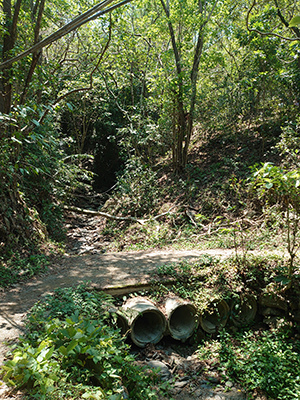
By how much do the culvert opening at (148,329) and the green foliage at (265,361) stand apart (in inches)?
36.2

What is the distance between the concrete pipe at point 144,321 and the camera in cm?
410

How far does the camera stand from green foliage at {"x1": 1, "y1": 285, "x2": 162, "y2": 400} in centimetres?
233

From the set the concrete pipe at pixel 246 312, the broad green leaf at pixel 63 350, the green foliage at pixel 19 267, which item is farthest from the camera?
the green foliage at pixel 19 267

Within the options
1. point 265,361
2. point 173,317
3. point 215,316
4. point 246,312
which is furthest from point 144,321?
point 265,361

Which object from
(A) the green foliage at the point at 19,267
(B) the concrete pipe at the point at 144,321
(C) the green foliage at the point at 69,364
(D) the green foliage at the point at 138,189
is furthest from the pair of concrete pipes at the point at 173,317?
(D) the green foliage at the point at 138,189

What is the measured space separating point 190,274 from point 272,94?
7.13 metres

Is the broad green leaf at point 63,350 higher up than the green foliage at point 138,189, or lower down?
lower down

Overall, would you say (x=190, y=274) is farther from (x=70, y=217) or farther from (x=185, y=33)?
(x=185, y=33)

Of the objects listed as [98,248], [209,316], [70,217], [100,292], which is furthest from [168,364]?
[70,217]

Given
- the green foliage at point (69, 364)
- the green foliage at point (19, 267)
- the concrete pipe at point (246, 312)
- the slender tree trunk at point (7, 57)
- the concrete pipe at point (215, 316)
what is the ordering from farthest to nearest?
the slender tree trunk at point (7, 57) < the green foliage at point (19, 267) < the concrete pipe at point (246, 312) < the concrete pipe at point (215, 316) < the green foliage at point (69, 364)

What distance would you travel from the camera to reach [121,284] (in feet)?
15.2

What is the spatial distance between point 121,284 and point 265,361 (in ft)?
7.21

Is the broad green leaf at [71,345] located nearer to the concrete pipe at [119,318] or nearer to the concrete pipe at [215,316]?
the concrete pipe at [119,318]

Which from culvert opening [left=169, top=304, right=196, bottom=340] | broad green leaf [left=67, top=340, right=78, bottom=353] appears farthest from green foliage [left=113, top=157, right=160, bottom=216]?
broad green leaf [left=67, top=340, right=78, bottom=353]
